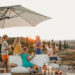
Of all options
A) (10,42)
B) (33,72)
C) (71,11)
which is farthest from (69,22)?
(33,72)

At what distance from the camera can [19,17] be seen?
8.56 meters

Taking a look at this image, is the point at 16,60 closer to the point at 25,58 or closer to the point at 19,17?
the point at 25,58

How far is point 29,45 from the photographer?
14.7 metres

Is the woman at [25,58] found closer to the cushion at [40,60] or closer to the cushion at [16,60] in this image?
the cushion at [16,60]

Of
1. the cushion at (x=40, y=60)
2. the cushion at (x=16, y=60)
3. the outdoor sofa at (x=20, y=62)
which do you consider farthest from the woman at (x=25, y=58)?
the cushion at (x=40, y=60)

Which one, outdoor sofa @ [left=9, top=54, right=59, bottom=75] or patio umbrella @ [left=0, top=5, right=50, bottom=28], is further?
patio umbrella @ [left=0, top=5, right=50, bottom=28]

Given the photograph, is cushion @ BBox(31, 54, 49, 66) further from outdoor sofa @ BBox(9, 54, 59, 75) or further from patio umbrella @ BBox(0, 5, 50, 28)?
patio umbrella @ BBox(0, 5, 50, 28)

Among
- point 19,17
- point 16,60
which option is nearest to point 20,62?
point 16,60

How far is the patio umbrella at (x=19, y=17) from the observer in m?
7.48

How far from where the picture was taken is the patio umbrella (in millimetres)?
7477

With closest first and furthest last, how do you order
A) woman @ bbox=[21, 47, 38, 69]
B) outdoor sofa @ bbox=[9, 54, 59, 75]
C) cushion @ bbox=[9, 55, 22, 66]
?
outdoor sofa @ bbox=[9, 54, 59, 75], woman @ bbox=[21, 47, 38, 69], cushion @ bbox=[9, 55, 22, 66]

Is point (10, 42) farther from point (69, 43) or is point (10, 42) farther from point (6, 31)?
point (69, 43)

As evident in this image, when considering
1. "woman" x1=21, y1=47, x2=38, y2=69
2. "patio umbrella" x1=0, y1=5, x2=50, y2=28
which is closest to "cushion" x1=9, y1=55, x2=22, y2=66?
"woman" x1=21, y1=47, x2=38, y2=69

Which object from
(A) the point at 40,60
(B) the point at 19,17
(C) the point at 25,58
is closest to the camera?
(C) the point at 25,58
